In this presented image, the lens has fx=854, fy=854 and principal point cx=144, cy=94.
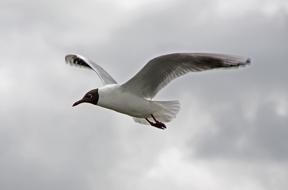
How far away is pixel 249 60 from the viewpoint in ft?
30.3

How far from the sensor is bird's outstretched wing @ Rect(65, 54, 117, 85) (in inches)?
494

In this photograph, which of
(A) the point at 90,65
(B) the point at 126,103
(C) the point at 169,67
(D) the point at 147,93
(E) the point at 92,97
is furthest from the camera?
(A) the point at 90,65

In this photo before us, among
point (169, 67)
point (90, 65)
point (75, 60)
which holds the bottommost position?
point (169, 67)

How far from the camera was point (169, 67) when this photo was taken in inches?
431

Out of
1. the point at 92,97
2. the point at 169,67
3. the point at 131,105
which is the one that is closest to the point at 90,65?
the point at 92,97

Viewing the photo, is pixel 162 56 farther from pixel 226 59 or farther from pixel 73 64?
pixel 73 64

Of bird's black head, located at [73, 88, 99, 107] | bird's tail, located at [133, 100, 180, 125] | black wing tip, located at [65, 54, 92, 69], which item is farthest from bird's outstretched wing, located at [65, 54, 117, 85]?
bird's tail, located at [133, 100, 180, 125]

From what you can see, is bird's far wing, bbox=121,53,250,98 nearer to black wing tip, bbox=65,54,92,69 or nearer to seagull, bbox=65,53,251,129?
seagull, bbox=65,53,251,129

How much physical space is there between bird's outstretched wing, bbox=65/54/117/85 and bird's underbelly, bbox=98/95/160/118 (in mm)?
896

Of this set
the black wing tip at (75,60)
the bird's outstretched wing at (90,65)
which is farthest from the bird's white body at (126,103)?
the black wing tip at (75,60)

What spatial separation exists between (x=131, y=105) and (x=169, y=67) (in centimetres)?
86

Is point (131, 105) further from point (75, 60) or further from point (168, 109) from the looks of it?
point (75, 60)

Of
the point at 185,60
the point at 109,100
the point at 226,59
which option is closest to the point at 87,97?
the point at 109,100

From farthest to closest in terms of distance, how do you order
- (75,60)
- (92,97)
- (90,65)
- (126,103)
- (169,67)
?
(75,60) < (90,65) < (92,97) < (126,103) < (169,67)
